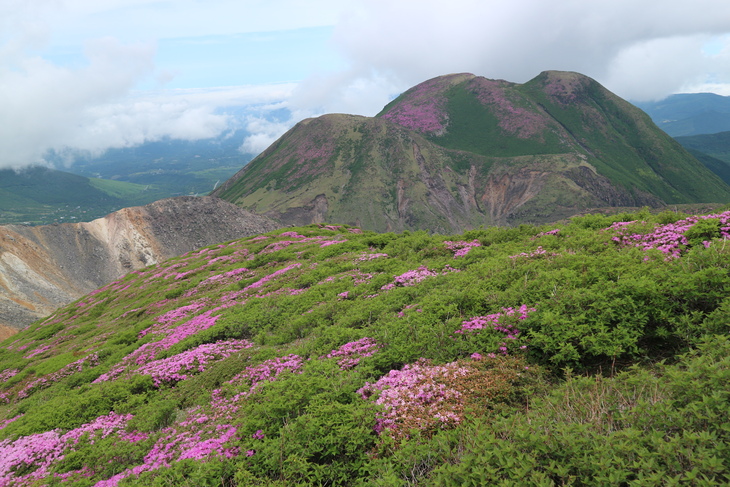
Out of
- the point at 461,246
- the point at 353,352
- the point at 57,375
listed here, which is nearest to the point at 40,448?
the point at 57,375

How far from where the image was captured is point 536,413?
6801mm

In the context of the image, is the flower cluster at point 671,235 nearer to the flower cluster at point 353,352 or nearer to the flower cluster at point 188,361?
the flower cluster at point 353,352

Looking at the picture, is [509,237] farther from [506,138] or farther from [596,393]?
[506,138]

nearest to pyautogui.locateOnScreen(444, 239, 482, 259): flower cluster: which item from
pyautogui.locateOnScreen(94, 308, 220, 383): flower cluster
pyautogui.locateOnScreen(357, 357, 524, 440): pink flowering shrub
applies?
pyautogui.locateOnScreen(357, 357, 524, 440): pink flowering shrub

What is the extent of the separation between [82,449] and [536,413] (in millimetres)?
13435

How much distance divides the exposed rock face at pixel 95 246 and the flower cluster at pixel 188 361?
2344 inches

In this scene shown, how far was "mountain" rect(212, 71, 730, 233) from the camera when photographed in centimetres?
14212

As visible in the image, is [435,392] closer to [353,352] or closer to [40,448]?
[353,352]

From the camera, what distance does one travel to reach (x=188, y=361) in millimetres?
15250

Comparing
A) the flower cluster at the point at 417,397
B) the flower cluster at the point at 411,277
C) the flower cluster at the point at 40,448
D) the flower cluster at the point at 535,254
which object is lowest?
the flower cluster at the point at 40,448

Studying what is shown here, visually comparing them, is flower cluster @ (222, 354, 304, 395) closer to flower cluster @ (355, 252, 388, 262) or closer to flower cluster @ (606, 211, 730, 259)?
flower cluster @ (355, 252, 388, 262)

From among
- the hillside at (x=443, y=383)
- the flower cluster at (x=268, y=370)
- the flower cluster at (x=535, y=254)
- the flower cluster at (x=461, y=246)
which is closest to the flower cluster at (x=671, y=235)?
the hillside at (x=443, y=383)

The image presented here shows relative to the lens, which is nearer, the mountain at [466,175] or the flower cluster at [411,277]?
the flower cluster at [411,277]

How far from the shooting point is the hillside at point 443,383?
→ 5.65m
